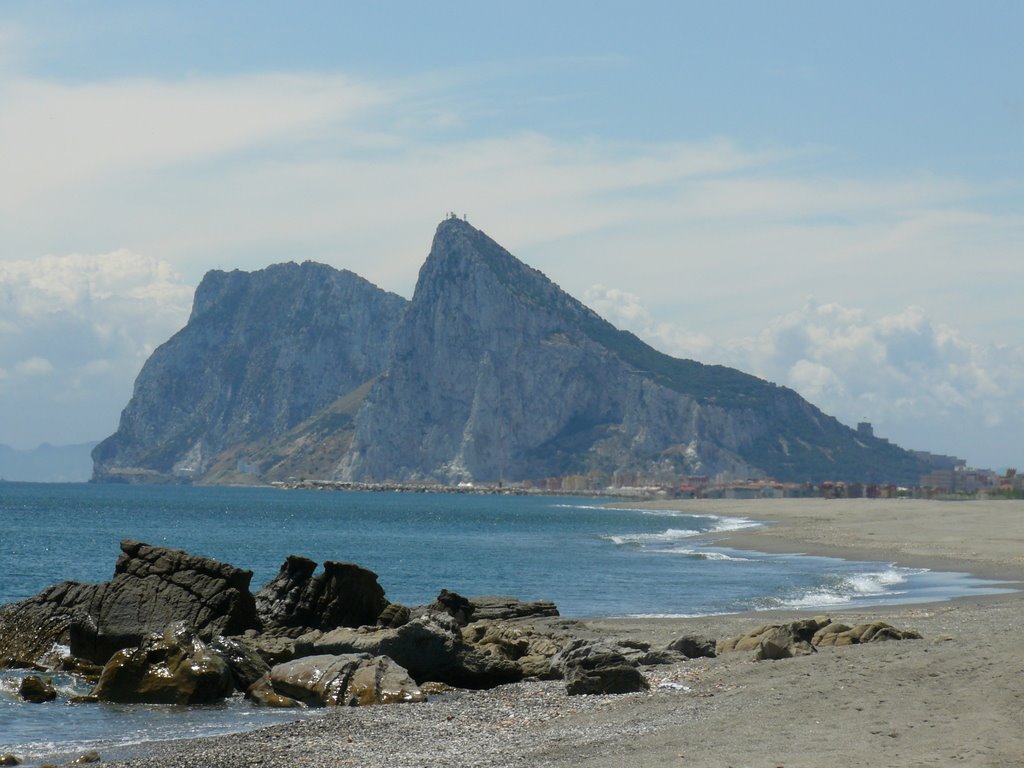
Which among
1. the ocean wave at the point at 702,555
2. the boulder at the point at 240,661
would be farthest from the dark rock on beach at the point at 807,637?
the ocean wave at the point at 702,555

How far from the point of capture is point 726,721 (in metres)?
17.0

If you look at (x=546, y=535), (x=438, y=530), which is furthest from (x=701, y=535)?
(x=438, y=530)

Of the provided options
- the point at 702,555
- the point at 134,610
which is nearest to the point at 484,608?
the point at 134,610

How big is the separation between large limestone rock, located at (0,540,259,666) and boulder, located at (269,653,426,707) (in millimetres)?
5058

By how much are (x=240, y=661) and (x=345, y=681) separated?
116 inches

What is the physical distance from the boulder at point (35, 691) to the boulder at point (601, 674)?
1032 centimetres

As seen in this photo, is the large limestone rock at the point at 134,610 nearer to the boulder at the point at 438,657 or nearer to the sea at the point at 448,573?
the sea at the point at 448,573

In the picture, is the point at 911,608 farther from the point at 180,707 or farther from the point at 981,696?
Result: the point at 180,707

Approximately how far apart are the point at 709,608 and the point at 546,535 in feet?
210

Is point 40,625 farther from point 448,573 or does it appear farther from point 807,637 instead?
point 448,573

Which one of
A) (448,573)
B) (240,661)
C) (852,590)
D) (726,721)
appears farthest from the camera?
(448,573)

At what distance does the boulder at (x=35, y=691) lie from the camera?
77.4 ft

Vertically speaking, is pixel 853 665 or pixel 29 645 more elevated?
pixel 853 665

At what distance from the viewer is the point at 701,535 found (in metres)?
102
